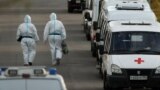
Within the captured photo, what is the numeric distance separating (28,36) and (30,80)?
12.4 meters

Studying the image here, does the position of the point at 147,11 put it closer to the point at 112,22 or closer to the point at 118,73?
the point at 112,22

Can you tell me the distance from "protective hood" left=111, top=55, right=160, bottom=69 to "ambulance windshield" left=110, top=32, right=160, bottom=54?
25cm

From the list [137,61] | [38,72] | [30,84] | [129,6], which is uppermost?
[38,72]

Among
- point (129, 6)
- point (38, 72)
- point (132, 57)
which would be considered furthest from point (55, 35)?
point (38, 72)

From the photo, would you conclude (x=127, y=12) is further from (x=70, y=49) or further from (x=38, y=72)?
(x=38, y=72)

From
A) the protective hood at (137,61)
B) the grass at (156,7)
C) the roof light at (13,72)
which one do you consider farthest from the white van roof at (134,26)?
the grass at (156,7)

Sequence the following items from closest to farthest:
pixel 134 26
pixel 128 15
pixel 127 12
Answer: pixel 134 26 < pixel 128 15 < pixel 127 12

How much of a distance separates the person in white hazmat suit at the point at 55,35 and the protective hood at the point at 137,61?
5.59 metres

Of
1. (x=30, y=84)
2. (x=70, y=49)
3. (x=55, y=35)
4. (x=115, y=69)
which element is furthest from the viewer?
(x=70, y=49)

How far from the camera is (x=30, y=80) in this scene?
1207 centimetres

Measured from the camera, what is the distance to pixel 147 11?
24.0m

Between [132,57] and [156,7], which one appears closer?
[132,57]

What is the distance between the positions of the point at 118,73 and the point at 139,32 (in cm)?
146

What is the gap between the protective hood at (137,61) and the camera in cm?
1907
